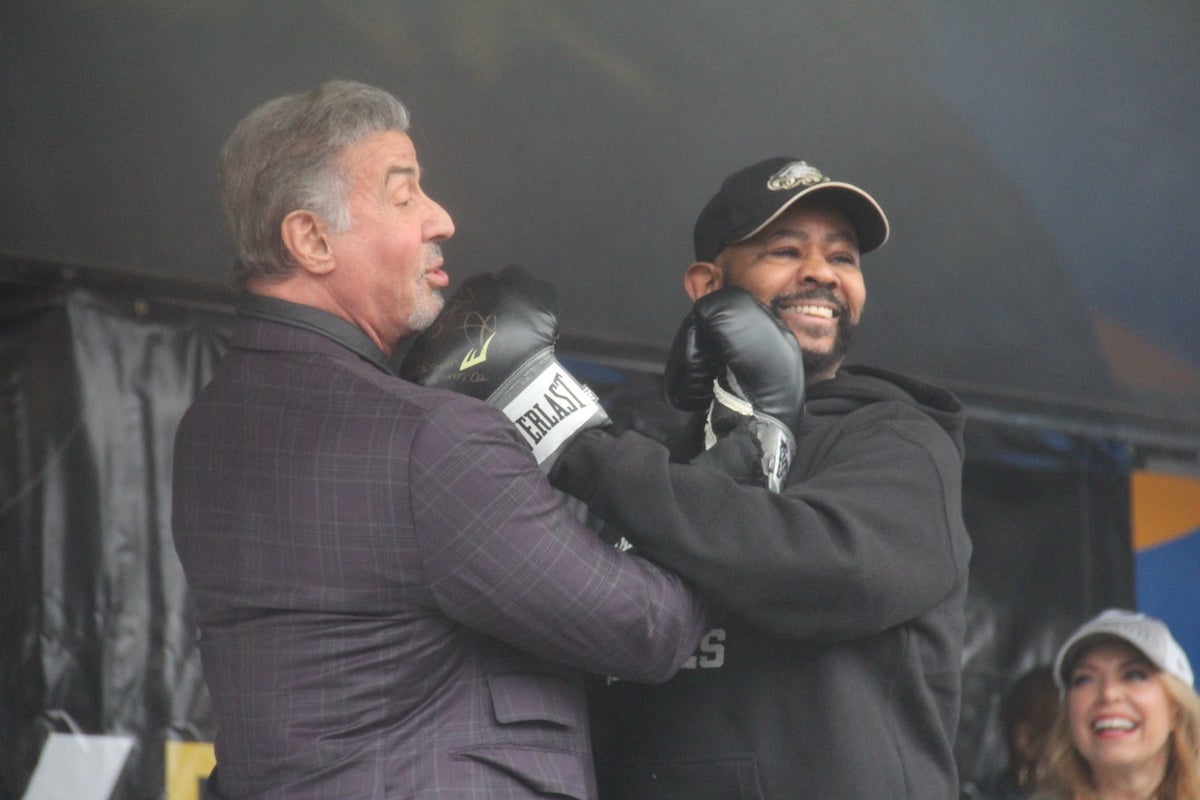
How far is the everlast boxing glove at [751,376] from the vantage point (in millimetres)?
2031

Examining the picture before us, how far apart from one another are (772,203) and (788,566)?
0.79 metres

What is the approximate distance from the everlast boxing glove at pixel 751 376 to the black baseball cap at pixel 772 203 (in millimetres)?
295

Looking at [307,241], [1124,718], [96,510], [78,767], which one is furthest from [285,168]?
[1124,718]

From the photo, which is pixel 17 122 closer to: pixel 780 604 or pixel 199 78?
pixel 199 78

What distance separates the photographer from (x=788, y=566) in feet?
5.95

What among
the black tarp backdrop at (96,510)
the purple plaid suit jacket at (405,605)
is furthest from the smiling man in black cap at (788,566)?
the black tarp backdrop at (96,510)

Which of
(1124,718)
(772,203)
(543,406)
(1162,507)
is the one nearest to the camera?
(543,406)

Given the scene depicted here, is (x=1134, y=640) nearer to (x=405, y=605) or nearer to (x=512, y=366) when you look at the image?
(x=512, y=366)

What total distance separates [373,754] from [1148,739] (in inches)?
87.8

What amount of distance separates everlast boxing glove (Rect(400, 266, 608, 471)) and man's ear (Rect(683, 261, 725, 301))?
603 mm

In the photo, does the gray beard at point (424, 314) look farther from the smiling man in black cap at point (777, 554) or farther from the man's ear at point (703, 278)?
the man's ear at point (703, 278)

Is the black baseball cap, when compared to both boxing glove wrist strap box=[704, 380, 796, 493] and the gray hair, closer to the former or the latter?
boxing glove wrist strap box=[704, 380, 796, 493]

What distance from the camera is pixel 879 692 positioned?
198 centimetres

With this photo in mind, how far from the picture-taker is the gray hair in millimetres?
1912
